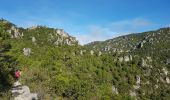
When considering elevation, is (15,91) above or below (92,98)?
above

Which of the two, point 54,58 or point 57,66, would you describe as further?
point 54,58

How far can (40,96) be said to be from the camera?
52.1 meters

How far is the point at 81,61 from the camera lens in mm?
173750

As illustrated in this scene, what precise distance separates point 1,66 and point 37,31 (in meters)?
143

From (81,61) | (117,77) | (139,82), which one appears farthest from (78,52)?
(139,82)

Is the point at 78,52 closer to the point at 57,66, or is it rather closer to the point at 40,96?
the point at 57,66

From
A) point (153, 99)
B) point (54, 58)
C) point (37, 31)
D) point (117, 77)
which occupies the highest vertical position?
point (37, 31)

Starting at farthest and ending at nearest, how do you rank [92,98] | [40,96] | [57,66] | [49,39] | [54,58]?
1. [49,39]
2. [54,58]
3. [57,66]
4. [92,98]
5. [40,96]

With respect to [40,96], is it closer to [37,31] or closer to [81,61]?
[81,61]

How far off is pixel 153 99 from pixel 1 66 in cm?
14253

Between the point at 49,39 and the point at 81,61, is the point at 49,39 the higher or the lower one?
the higher one

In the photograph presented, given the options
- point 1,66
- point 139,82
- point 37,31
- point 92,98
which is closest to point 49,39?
point 37,31

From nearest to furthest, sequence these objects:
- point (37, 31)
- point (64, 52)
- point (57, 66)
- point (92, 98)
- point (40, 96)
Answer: point (40, 96), point (92, 98), point (57, 66), point (64, 52), point (37, 31)

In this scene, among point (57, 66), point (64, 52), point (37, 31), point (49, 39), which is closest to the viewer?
point (57, 66)
